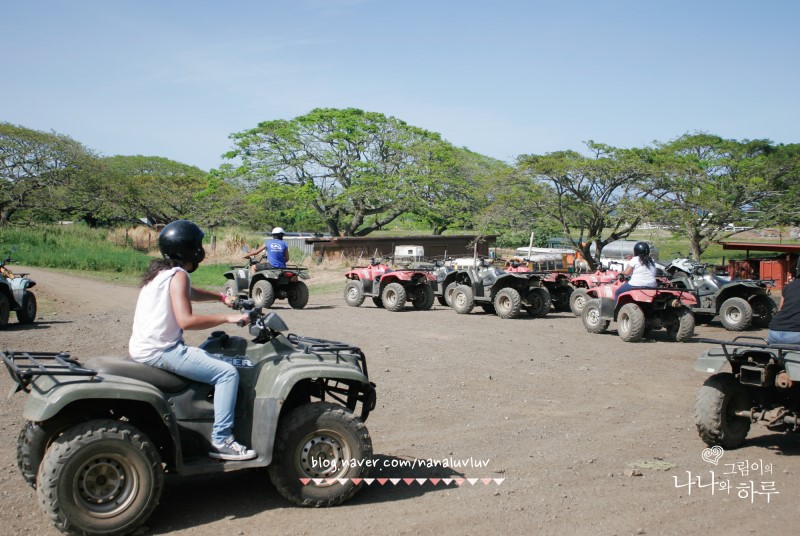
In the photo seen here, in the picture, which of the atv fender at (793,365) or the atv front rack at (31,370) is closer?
the atv front rack at (31,370)

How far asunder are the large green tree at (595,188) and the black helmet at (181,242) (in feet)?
78.4

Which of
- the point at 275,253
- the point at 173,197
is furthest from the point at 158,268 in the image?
the point at 173,197

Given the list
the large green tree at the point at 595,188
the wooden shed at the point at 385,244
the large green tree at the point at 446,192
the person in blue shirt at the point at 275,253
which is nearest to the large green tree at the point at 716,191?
the large green tree at the point at 595,188

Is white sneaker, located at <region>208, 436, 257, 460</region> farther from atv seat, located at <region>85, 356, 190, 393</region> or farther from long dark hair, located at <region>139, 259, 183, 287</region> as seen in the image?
long dark hair, located at <region>139, 259, 183, 287</region>

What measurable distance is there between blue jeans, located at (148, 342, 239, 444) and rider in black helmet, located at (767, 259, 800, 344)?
4.65m

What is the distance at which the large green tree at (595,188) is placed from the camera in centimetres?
2730

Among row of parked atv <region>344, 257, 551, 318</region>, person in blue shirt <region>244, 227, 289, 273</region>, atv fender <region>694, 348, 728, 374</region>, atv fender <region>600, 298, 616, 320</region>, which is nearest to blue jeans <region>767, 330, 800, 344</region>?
atv fender <region>694, 348, 728, 374</region>

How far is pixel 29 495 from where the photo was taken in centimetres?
502

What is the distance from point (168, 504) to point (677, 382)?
6916 millimetres

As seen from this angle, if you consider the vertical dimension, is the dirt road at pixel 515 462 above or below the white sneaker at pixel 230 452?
below

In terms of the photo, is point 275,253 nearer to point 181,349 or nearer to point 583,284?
point 583,284

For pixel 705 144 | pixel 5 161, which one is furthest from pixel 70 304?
pixel 5 161

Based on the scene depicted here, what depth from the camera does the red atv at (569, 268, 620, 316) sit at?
58.1ft

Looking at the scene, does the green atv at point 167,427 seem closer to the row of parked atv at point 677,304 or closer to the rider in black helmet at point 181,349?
the rider in black helmet at point 181,349
